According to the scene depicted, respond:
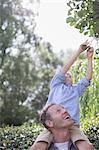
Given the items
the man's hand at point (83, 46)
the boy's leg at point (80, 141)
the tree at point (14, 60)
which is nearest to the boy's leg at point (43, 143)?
the boy's leg at point (80, 141)

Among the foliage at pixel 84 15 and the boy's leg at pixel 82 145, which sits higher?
the foliage at pixel 84 15

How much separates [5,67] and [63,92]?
22.1m

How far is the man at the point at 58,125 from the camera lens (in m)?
4.20

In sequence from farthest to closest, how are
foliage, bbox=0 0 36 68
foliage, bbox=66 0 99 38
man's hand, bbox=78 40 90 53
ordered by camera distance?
1. foliage, bbox=0 0 36 68
2. foliage, bbox=66 0 99 38
3. man's hand, bbox=78 40 90 53

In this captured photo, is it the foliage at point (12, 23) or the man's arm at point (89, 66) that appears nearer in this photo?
the man's arm at point (89, 66)

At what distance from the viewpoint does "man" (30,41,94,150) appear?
13.8ft

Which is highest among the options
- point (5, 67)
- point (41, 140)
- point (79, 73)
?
point (5, 67)

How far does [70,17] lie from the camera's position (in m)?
5.67

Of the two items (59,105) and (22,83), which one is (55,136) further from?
(22,83)

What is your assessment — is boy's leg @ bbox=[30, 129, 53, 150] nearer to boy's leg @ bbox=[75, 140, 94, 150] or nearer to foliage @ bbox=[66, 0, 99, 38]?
boy's leg @ bbox=[75, 140, 94, 150]

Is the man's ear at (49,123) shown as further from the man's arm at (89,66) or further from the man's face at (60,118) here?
the man's arm at (89,66)

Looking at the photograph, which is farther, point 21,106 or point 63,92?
point 21,106

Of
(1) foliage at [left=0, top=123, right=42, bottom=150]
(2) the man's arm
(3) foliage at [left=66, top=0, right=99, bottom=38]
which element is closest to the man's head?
(2) the man's arm

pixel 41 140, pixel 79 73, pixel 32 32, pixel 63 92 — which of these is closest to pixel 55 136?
pixel 41 140
